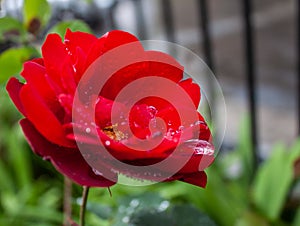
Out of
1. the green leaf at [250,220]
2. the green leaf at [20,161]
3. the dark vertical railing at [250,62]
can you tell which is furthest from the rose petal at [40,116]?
the green leaf at [20,161]

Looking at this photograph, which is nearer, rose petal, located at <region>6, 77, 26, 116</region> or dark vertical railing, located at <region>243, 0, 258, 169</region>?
rose petal, located at <region>6, 77, 26, 116</region>

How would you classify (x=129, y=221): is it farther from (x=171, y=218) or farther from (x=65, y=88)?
(x=65, y=88)

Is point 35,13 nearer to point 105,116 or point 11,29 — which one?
point 11,29

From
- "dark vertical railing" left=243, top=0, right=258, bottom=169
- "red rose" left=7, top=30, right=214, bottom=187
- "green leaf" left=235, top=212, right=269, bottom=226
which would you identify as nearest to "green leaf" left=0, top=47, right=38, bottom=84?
"red rose" left=7, top=30, right=214, bottom=187

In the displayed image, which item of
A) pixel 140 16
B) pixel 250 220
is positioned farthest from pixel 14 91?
pixel 140 16

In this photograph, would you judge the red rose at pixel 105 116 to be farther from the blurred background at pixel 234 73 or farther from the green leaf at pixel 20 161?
the green leaf at pixel 20 161

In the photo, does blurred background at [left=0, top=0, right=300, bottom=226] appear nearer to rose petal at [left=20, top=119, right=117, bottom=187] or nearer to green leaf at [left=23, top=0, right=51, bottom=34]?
green leaf at [left=23, top=0, right=51, bottom=34]

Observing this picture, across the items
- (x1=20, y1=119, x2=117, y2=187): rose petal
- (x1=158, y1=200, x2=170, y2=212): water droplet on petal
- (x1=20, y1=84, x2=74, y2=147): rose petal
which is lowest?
(x1=158, y1=200, x2=170, y2=212): water droplet on petal
